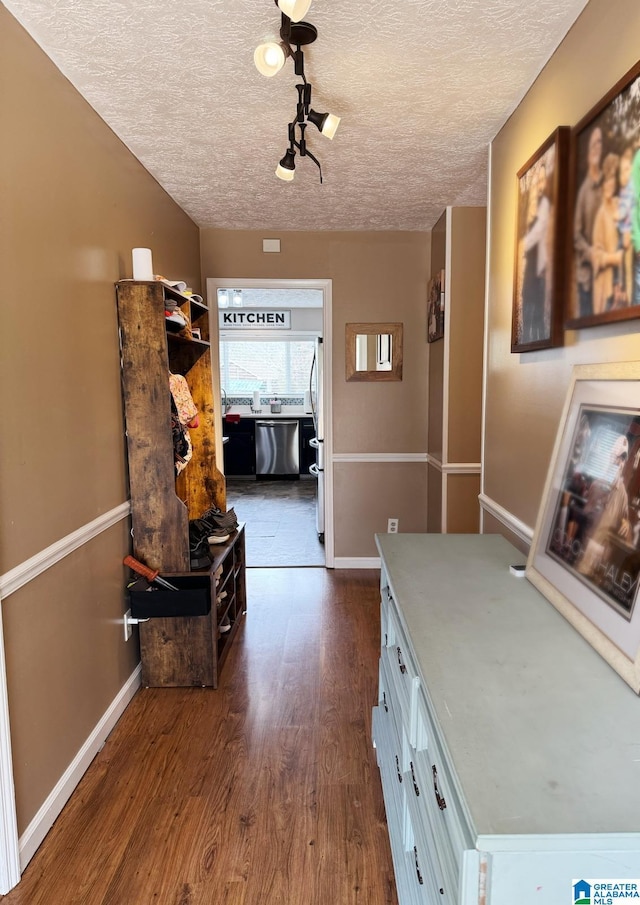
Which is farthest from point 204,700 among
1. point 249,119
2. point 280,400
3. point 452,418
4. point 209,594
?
point 280,400

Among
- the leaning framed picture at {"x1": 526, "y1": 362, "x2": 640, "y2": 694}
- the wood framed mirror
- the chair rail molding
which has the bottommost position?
the chair rail molding

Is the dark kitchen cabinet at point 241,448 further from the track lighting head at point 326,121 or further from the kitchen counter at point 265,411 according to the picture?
the track lighting head at point 326,121

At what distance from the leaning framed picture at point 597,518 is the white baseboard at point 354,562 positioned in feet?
8.76

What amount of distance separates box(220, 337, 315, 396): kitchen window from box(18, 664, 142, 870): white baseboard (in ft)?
20.5

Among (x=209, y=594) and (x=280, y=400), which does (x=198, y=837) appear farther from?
(x=280, y=400)

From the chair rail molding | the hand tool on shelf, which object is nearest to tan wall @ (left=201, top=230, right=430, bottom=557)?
the hand tool on shelf

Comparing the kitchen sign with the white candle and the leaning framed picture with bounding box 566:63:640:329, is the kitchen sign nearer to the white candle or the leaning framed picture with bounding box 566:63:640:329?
the white candle

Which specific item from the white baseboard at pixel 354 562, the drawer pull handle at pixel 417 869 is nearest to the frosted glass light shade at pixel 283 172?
the drawer pull handle at pixel 417 869

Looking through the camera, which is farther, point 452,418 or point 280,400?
point 280,400

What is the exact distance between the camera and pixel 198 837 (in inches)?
66.2

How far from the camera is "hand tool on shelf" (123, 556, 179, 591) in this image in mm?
2371

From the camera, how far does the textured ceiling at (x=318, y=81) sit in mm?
1562

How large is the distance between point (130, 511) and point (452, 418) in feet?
6.78

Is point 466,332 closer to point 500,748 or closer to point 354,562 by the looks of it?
point 354,562
